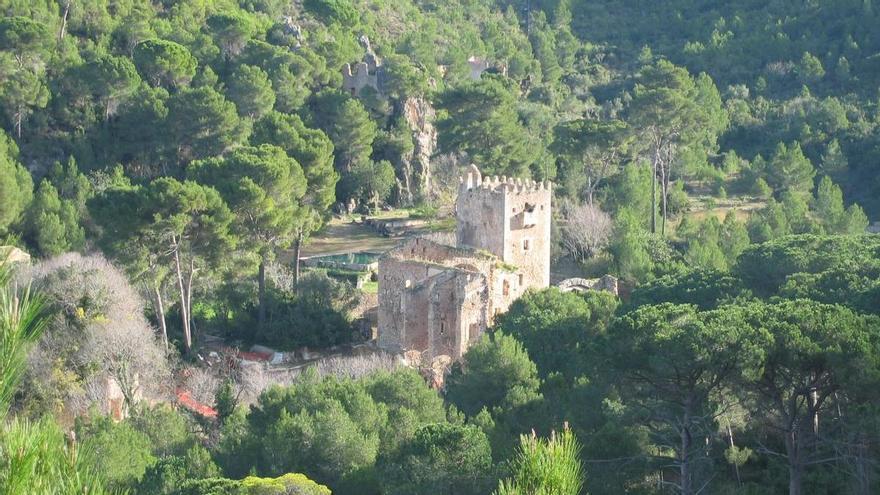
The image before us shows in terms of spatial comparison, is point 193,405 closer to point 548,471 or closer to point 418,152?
point 548,471

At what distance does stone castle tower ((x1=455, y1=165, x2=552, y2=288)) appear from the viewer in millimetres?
34000

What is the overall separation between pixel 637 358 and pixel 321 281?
665 inches

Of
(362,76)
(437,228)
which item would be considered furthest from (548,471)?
(362,76)

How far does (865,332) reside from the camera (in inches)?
768

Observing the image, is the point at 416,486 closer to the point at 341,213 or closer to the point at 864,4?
the point at 341,213

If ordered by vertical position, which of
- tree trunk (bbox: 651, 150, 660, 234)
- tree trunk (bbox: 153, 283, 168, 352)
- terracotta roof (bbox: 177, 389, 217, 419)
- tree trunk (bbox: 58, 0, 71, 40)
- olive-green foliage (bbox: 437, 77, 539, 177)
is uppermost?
tree trunk (bbox: 58, 0, 71, 40)

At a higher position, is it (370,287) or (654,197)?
(654,197)

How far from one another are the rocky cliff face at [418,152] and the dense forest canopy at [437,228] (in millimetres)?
115

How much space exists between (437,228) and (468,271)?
556 inches

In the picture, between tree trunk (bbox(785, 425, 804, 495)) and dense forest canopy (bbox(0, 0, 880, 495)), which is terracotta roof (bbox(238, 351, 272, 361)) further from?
tree trunk (bbox(785, 425, 804, 495))

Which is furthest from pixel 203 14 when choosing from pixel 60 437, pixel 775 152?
pixel 60 437

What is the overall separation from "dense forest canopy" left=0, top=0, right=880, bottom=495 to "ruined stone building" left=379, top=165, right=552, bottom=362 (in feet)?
3.85

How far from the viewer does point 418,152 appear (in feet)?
168

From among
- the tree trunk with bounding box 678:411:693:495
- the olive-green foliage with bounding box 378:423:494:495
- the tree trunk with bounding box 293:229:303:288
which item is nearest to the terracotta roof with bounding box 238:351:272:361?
the tree trunk with bounding box 293:229:303:288
